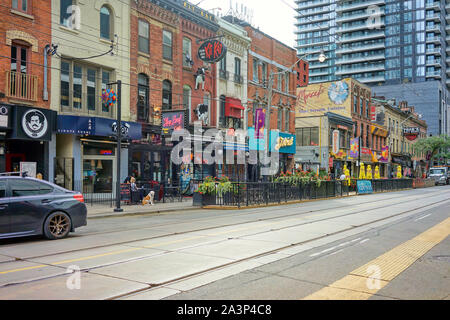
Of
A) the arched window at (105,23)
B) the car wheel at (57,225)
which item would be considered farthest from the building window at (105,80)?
the car wheel at (57,225)

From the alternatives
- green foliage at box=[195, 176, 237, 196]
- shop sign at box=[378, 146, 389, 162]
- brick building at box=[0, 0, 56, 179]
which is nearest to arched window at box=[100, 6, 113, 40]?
brick building at box=[0, 0, 56, 179]

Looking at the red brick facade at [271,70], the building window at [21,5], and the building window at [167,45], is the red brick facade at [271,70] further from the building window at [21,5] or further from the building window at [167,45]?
the building window at [21,5]

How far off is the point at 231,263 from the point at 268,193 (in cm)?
1462

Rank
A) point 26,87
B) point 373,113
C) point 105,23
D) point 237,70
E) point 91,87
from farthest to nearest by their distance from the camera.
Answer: point 373,113, point 237,70, point 105,23, point 91,87, point 26,87

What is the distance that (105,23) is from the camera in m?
23.1

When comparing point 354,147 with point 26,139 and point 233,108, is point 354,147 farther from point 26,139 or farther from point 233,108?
point 26,139

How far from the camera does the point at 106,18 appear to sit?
2317 cm

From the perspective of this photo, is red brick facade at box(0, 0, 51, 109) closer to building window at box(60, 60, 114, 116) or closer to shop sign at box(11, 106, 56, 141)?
shop sign at box(11, 106, 56, 141)

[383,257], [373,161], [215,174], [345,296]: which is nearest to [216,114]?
[215,174]

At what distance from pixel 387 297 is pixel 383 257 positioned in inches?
111

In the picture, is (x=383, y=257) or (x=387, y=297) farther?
(x=383, y=257)

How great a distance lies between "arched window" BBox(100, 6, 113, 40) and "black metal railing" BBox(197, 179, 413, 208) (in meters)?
10.4

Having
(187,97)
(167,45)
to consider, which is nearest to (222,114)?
(187,97)
